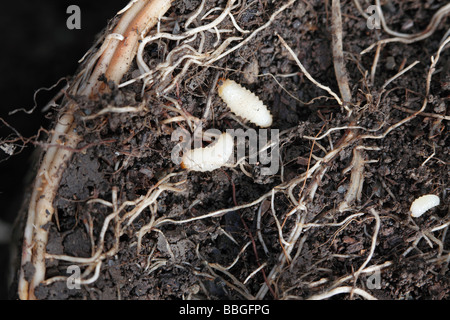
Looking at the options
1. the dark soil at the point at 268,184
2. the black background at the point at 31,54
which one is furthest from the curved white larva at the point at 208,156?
the black background at the point at 31,54

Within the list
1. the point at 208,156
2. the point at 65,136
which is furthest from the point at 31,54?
the point at 208,156

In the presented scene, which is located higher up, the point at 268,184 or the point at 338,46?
the point at 338,46

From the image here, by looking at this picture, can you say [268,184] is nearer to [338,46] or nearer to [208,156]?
[208,156]

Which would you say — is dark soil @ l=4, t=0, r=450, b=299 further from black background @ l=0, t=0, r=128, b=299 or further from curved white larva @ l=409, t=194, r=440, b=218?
black background @ l=0, t=0, r=128, b=299

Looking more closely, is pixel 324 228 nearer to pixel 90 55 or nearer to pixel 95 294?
pixel 95 294
